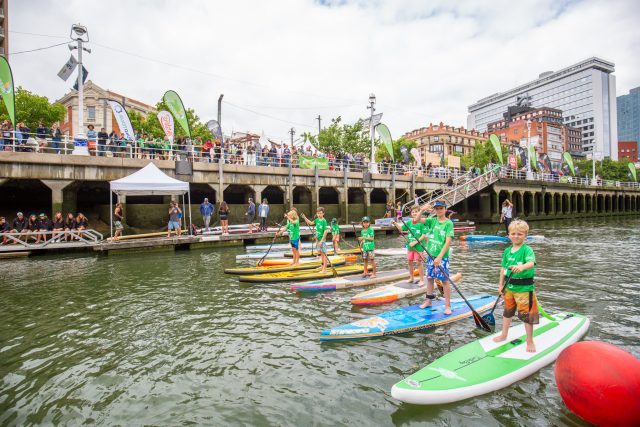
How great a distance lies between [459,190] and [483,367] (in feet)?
95.2

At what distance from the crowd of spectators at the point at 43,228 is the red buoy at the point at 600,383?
60.4 feet

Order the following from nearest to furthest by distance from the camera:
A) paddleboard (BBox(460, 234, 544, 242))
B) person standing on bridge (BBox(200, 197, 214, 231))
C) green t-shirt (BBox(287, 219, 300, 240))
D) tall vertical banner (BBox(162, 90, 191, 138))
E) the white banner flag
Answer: green t-shirt (BBox(287, 219, 300, 240)) < the white banner flag < paddleboard (BBox(460, 234, 544, 242)) < person standing on bridge (BBox(200, 197, 214, 231)) < tall vertical banner (BBox(162, 90, 191, 138))

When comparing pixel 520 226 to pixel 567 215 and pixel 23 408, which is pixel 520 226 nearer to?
pixel 23 408

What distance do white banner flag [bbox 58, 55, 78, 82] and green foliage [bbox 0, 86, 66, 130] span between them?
24406 mm

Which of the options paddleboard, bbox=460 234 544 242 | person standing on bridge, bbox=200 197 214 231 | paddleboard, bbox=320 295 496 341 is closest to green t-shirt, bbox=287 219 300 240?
paddleboard, bbox=320 295 496 341

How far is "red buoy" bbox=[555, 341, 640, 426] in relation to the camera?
3.24 m

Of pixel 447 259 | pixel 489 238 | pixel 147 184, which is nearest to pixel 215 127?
pixel 147 184

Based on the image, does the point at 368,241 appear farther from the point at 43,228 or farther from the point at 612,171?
the point at 612,171

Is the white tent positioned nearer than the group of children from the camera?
No

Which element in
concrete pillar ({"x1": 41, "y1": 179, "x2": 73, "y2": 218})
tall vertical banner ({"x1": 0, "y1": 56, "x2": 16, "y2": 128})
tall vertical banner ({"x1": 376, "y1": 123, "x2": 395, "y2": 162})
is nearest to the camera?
tall vertical banner ({"x1": 0, "y1": 56, "x2": 16, "y2": 128})

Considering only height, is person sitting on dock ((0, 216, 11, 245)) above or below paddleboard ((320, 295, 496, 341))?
above

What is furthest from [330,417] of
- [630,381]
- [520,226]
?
[520,226]

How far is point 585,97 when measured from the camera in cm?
13800

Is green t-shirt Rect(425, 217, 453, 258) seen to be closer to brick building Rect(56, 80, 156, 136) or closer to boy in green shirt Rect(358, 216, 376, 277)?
boy in green shirt Rect(358, 216, 376, 277)
